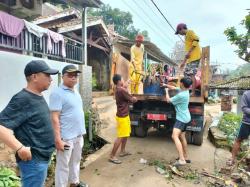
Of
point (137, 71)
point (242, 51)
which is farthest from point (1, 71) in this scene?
point (242, 51)

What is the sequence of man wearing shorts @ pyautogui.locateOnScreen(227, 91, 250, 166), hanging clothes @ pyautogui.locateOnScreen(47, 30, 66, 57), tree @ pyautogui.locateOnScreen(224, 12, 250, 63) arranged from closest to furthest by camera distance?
man wearing shorts @ pyautogui.locateOnScreen(227, 91, 250, 166) < hanging clothes @ pyautogui.locateOnScreen(47, 30, 66, 57) < tree @ pyautogui.locateOnScreen(224, 12, 250, 63)

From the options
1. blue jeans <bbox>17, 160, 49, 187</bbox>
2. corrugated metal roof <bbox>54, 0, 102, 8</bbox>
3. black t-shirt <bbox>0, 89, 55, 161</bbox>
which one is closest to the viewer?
black t-shirt <bbox>0, 89, 55, 161</bbox>

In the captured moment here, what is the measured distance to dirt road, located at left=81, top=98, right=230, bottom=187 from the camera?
4.89 meters

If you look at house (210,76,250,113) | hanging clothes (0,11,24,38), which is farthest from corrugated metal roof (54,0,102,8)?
house (210,76,250,113)

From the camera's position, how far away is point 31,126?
2555mm

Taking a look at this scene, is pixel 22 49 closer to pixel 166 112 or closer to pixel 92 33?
pixel 166 112

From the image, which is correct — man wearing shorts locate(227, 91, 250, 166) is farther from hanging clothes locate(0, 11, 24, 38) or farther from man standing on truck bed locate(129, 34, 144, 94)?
hanging clothes locate(0, 11, 24, 38)

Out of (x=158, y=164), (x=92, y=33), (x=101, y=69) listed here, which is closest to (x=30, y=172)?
(x=158, y=164)

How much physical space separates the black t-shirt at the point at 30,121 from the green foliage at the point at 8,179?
163 centimetres

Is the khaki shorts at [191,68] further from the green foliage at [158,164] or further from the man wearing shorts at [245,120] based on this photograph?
the green foliage at [158,164]

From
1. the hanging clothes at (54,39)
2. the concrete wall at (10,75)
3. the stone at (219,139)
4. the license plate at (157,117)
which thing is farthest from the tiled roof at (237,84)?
the concrete wall at (10,75)

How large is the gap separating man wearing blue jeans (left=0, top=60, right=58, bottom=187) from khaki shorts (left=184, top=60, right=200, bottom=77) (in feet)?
16.3

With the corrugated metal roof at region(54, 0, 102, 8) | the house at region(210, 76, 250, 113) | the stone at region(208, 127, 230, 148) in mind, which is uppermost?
the corrugated metal roof at region(54, 0, 102, 8)

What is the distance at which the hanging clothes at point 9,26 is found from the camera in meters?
6.61
